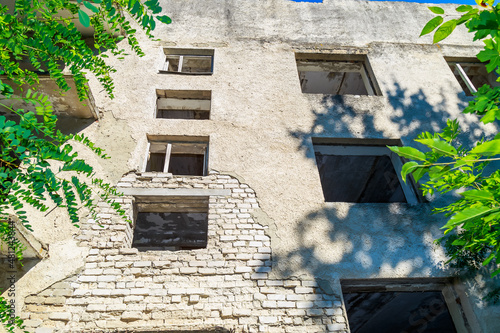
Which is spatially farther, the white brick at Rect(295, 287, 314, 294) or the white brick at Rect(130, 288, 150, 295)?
the white brick at Rect(295, 287, 314, 294)

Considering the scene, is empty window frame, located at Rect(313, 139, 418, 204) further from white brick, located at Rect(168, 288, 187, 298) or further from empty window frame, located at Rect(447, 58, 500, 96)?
white brick, located at Rect(168, 288, 187, 298)

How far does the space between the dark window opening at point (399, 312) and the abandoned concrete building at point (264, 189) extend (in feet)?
0.18

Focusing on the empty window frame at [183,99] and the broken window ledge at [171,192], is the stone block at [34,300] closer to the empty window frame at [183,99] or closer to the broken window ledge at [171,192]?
the broken window ledge at [171,192]

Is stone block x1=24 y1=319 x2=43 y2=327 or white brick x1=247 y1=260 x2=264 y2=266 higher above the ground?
white brick x1=247 y1=260 x2=264 y2=266

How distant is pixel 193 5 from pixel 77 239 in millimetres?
6231

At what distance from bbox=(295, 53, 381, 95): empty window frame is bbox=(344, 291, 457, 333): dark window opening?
172 inches

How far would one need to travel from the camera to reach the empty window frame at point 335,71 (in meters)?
7.00

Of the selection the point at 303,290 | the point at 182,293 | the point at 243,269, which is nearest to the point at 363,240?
the point at 303,290

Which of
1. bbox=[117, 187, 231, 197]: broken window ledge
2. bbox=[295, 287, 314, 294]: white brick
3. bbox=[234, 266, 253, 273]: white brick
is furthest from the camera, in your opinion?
bbox=[117, 187, 231, 197]: broken window ledge

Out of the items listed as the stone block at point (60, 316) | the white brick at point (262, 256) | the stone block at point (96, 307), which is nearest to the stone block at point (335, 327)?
the white brick at point (262, 256)

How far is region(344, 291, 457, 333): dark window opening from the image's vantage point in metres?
6.94

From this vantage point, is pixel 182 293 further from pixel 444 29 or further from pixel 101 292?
pixel 444 29

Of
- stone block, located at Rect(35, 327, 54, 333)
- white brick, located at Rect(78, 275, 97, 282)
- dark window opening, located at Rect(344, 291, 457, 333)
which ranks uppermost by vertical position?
dark window opening, located at Rect(344, 291, 457, 333)

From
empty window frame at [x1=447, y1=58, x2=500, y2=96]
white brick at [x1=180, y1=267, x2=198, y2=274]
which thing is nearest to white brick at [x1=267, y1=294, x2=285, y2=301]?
white brick at [x1=180, y1=267, x2=198, y2=274]
